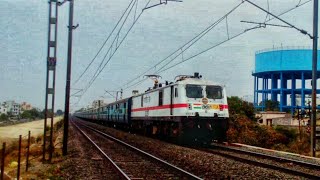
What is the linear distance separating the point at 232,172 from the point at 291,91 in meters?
77.8

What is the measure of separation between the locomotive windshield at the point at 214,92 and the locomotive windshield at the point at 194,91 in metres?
0.43

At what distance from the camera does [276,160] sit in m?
16.7

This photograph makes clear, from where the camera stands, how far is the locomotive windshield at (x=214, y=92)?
23297 millimetres

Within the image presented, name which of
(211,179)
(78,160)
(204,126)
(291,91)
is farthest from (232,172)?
(291,91)

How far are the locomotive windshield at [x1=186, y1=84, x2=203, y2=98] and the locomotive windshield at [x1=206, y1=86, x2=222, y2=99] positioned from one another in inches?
17.0

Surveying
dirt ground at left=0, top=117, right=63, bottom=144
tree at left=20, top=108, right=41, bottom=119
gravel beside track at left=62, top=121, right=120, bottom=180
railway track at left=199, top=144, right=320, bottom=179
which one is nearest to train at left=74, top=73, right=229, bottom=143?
railway track at left=199, top=144, right=320, bottom=179

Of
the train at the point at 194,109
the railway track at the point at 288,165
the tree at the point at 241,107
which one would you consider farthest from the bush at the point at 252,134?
the railway track at the point at 288,165

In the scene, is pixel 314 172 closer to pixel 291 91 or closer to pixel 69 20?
pixel 69 20

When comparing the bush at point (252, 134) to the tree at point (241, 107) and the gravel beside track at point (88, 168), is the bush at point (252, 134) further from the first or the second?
the gravel beside track at point (88, 168)

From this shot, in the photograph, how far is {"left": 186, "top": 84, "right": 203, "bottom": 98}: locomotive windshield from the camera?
22.8 m

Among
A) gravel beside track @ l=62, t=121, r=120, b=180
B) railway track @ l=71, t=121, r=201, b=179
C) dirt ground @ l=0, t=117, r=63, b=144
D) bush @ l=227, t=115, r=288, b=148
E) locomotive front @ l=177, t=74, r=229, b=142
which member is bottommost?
dirt ground @ l=0, t=117, r=63, b=144

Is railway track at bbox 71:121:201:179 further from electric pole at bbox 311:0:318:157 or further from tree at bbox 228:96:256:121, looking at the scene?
tree at bbox 228:96:256:121

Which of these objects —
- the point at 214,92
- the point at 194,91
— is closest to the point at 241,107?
the point at 214,92

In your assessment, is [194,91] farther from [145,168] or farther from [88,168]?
[88,168]
